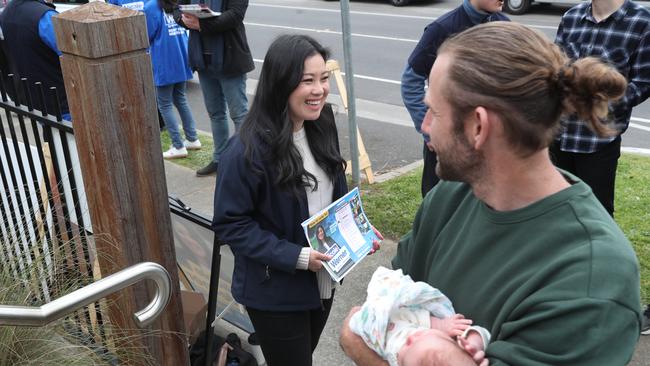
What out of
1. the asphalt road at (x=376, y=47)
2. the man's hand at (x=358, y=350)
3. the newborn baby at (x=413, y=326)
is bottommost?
the asphalt road at (x=376, y=47)

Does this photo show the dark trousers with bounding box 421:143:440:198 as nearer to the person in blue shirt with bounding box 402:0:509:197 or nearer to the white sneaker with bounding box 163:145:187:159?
the person in blue shirt with bounding box 402:0:509:197

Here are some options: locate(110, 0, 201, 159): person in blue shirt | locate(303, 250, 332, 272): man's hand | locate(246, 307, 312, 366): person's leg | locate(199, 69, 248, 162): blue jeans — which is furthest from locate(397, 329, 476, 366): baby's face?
locate(110, 0, 201, 159): person in blue shirt

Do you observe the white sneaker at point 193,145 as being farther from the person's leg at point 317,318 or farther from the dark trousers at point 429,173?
the person's leg at point 317,318

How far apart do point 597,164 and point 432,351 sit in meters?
2.52

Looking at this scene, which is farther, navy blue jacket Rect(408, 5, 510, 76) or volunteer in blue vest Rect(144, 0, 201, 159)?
volunteer in blue vest Rect(144, 0, 201, 159)

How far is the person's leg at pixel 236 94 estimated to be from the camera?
5.73 meters

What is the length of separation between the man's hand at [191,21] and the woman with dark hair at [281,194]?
321 centimetres

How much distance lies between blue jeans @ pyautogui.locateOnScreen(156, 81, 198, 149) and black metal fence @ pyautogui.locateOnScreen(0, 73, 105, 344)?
3153mm

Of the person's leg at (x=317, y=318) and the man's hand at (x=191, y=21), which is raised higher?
the man's hand at (x=191, y=21)

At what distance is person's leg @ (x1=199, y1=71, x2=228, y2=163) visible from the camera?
232 inches

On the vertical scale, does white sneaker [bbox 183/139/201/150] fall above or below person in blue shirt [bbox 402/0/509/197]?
below

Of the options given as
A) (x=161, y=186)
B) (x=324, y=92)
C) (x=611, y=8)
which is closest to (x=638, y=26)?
(x=611, y=8)

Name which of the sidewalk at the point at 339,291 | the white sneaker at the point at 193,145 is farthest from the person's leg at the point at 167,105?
the sidewalk at the point at 339,291

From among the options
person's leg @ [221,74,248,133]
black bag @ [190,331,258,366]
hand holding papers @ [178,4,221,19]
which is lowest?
black bag @ [190,331,258,366]
